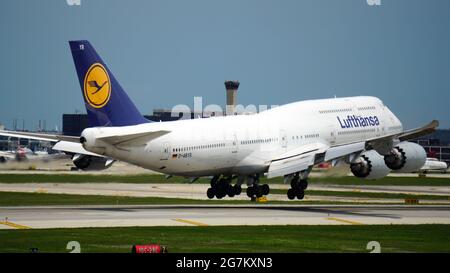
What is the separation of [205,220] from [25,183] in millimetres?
43484

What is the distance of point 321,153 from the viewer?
202 feet

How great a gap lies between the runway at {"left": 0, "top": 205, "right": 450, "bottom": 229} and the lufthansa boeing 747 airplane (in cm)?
280

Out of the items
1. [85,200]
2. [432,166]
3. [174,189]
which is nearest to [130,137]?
[85,200]

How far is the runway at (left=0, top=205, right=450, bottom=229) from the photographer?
48.4m

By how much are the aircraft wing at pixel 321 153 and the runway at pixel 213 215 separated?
99.3 inches

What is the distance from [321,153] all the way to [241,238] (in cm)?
2125

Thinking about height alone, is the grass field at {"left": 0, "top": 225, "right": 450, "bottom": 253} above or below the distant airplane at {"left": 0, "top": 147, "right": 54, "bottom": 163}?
below

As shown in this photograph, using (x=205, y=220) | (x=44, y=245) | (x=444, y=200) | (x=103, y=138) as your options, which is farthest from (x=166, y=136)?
(x=444, y=200)

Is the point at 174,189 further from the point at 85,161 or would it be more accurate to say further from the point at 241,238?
the point at 241,238

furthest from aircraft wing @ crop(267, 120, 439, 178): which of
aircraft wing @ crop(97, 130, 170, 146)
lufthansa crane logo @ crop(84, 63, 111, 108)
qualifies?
lufthansa crane logo @ crop(84, 63, 111, 108)

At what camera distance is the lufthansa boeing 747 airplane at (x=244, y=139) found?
180 feet

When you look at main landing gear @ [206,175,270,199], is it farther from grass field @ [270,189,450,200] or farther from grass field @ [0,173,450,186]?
grass field @ [0,173,450,186]

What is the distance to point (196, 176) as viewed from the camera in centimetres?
6234
